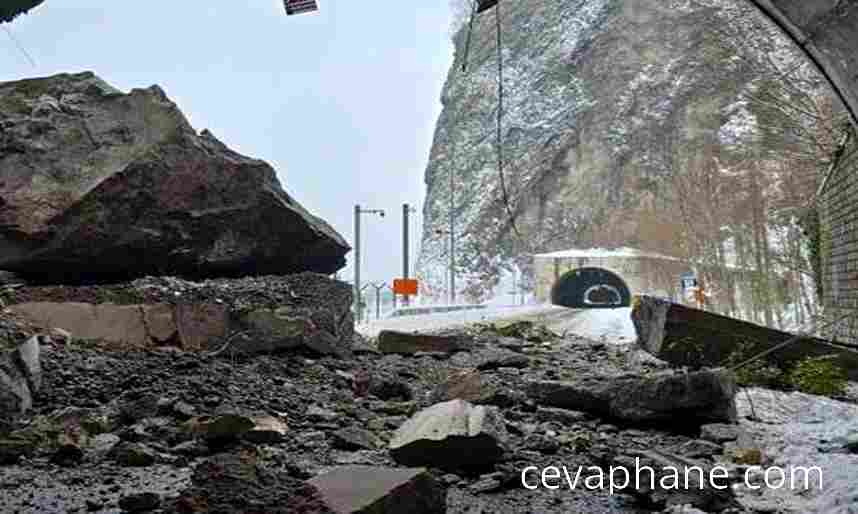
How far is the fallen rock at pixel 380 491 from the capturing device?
2.01 meters

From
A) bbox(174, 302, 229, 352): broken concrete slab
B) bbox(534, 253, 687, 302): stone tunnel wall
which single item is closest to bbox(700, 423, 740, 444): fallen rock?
bbox(174, 302, 229, 352): broken concrete slab

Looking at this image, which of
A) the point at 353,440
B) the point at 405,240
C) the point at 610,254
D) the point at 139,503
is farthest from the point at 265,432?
the point at 405,240

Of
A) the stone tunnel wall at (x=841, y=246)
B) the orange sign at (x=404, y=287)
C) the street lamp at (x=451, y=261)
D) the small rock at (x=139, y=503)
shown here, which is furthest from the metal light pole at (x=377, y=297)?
the small rock at (x=139, y=503)

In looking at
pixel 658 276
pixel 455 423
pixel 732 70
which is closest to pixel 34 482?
pixel 455 423

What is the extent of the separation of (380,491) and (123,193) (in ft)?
16.0

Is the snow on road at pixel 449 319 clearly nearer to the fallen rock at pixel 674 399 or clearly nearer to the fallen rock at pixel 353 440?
the fallen rock at pixel 674 399

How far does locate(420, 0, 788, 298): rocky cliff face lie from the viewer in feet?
77.2

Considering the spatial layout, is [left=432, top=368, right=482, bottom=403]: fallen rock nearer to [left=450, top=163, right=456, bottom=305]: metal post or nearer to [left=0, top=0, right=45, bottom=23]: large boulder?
[left=0, top=0, right=45, bottom=23]: large boulder

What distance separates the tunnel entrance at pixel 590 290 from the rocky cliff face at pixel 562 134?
54.1 inches

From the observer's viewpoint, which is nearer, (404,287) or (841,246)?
(841,246)

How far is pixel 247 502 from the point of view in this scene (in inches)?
78.9

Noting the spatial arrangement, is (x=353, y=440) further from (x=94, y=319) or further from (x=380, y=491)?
(x=94, y=319)

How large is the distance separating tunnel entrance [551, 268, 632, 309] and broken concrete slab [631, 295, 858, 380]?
15.5 meters

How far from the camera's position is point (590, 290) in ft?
74.2
